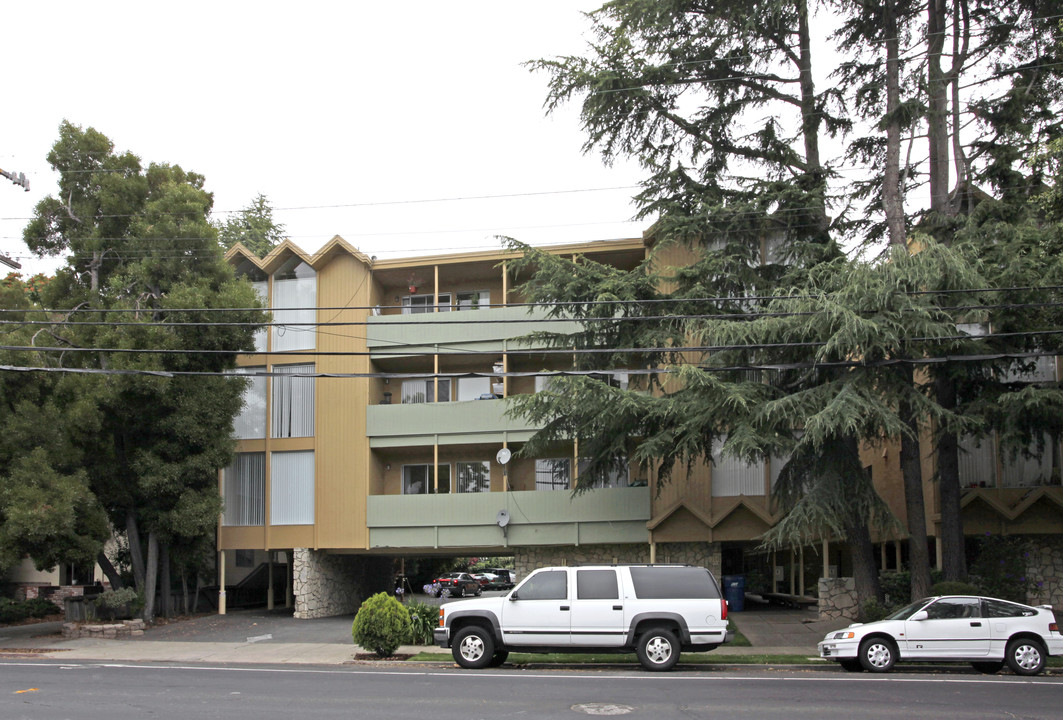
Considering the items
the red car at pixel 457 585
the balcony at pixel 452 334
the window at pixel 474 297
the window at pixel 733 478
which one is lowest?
the red car at pixel 457 585

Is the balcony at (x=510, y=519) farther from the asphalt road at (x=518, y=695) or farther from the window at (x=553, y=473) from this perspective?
the asphalt road at (x=518, y=695)

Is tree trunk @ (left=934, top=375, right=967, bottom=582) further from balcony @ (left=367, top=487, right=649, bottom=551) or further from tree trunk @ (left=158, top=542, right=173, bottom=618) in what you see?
tree trunk @ (left=158, top=542, right=173, bottom=618)

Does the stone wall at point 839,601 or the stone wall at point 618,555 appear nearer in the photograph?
the stone wall at point 839,601

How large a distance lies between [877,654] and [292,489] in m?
18.3

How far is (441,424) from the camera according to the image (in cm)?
2741

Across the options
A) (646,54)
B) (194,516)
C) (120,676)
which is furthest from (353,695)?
(646,54)

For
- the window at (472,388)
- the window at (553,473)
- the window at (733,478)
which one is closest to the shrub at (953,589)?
the window at (733,478)

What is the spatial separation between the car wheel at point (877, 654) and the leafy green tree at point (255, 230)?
40.9 m

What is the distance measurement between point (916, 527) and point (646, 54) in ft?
42.3

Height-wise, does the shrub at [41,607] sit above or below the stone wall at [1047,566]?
below

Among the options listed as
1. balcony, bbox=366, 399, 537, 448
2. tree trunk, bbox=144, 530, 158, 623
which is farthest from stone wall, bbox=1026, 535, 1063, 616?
tree trunk, bbox=144, 530, 158, 623

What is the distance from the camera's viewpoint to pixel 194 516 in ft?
78.5

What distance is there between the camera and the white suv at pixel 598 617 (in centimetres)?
1527

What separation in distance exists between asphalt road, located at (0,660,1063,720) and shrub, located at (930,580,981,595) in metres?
4.30
